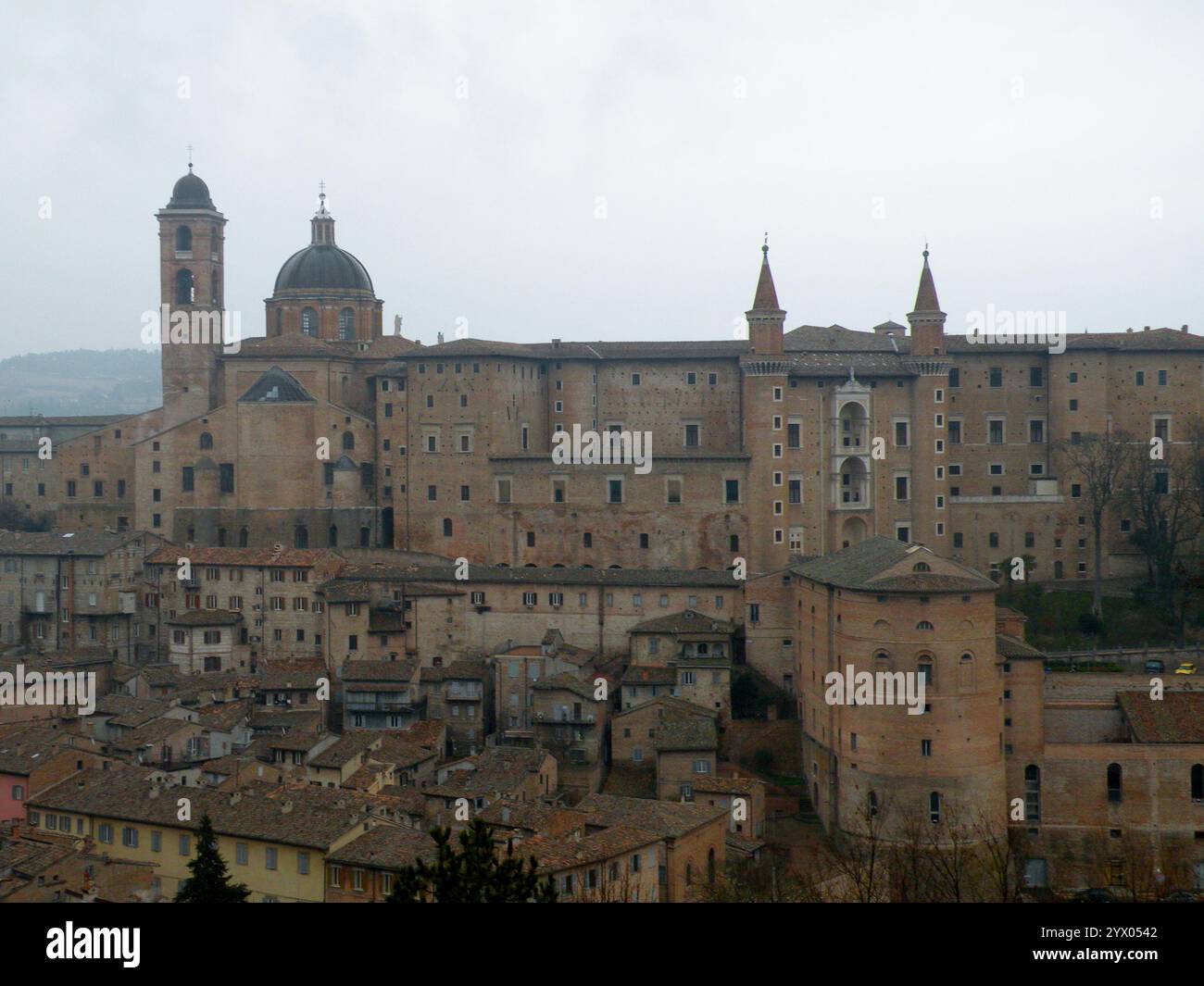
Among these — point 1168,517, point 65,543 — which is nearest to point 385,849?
point 65,543

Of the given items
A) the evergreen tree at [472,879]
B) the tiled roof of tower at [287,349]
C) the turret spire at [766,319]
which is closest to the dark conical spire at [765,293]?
the turret spire at [766,319]

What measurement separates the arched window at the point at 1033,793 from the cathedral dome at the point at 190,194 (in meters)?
43.9

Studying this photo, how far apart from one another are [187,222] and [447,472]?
60.9 feet

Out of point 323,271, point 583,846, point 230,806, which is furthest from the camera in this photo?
point 323,271

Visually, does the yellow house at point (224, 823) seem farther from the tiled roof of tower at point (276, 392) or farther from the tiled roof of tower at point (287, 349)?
the tiled roof of tower at point (287, 349)

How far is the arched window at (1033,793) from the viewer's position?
3894cm

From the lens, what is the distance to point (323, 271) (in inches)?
2721

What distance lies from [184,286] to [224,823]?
3720 cm

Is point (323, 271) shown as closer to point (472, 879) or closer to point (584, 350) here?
point (584, 350)

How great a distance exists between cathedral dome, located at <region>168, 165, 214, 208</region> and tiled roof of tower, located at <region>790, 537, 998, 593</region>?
36454 millimetres

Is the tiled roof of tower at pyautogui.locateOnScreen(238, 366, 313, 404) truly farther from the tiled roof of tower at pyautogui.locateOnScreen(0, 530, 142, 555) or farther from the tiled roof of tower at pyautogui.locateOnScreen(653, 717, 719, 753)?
the tiled roof of tower at pyautogui.locateOnScreen(653, 717, 719, 753)

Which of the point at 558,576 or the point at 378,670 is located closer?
the point at 378,670

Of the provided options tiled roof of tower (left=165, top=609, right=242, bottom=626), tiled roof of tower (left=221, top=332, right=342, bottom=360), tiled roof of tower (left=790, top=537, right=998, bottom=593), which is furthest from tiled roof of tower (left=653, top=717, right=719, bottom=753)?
tiled roof of tower (left=221, top=332, right=342, bottom=360)

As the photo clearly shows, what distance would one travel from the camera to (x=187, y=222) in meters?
62.5
